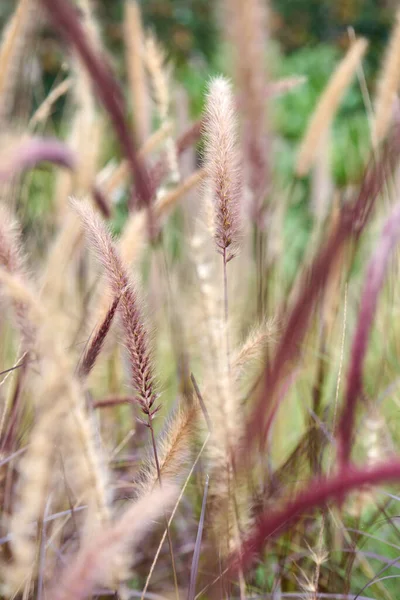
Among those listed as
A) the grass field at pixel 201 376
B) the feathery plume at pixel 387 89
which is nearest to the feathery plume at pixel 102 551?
the grass field at pixel 201 376

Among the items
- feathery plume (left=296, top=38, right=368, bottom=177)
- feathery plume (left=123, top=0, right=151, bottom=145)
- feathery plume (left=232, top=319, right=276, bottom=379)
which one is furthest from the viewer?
feathery plume (left=123, top=0, right=151, bottom=145)

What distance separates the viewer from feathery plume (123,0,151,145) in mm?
1070

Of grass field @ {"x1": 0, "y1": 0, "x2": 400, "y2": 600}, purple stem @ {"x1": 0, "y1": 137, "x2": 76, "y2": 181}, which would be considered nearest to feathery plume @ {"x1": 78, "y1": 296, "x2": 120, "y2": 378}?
grass field @ {"x1": 0, "y1": 0, "x2": 400, "y2": 600}

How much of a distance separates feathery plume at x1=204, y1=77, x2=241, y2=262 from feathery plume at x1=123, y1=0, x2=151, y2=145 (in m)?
0.61

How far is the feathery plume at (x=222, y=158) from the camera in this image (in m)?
0.45

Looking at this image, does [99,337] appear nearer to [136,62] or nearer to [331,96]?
[331,96]

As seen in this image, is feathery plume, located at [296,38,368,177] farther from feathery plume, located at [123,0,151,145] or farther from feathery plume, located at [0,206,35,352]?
feathery plume, located at [0,206,35,352]

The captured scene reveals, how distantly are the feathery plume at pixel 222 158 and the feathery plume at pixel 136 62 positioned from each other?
0.61 meters

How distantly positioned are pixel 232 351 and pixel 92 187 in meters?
0.44

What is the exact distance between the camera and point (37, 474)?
37 cm

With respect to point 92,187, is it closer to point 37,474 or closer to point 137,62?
point 137,62

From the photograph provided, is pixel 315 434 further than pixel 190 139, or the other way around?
pixel 190 139

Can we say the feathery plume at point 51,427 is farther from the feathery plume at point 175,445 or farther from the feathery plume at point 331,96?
the feathery plume at point 331,96

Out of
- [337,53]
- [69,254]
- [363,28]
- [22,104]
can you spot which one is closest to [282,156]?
[337,53]
